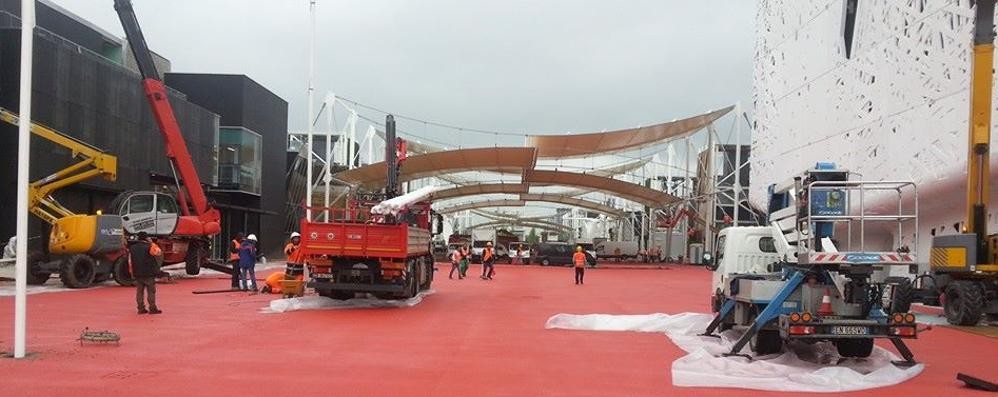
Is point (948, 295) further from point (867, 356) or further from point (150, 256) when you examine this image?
point (150, 256)

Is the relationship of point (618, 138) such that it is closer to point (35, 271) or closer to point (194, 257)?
point (194, 257)

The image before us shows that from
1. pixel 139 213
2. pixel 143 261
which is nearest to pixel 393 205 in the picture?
pixel 143 261

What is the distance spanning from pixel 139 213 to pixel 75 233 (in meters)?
4.26

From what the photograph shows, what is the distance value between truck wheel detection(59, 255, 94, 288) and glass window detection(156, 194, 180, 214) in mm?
4210

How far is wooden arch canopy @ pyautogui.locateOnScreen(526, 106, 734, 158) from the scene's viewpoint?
4631 cm

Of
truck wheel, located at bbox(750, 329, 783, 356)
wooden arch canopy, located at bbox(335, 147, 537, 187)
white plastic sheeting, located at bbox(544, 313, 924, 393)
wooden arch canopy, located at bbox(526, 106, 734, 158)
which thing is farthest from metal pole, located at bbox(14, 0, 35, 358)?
wooden arch canopy, located at bbox(526, 106, 734, 158)

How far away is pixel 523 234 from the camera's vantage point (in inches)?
4063

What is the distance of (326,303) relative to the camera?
1769 centimetres

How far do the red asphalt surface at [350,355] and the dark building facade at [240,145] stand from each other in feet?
77.4

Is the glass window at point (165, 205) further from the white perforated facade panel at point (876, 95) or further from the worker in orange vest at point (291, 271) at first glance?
the white perforated facade panel at point (876, 95)

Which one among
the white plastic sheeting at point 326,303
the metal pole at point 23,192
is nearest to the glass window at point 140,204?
the white plastic sheeting at point 326,303

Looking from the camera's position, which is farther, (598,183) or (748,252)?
(598,183)

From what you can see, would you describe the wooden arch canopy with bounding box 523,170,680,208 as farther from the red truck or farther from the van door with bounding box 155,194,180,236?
the red truck

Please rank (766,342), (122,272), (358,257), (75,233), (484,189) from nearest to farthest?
(766,342), (358,257), (75,233), (122,272), (484,189)
